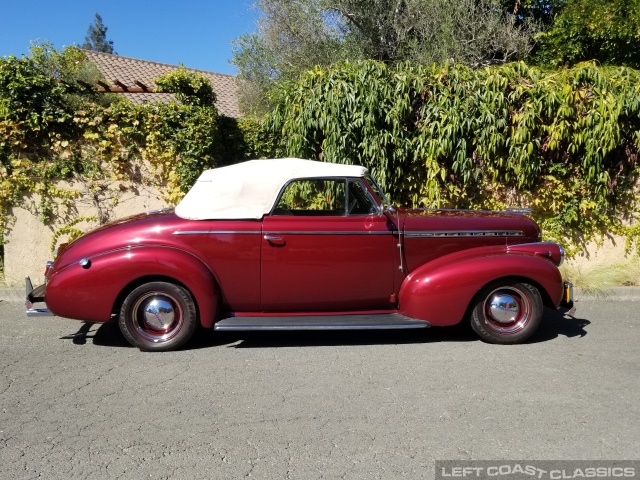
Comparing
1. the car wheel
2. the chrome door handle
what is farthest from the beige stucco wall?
the car wheel

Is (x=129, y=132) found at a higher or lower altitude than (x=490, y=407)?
higher

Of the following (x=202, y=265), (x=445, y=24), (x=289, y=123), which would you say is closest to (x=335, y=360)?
(x=202, y=265)

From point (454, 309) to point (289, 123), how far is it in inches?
160

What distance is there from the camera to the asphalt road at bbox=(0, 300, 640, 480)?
346 cm

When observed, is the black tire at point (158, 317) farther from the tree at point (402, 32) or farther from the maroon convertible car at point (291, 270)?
the tree at point (402, 32)

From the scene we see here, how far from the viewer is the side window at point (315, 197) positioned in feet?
18.7

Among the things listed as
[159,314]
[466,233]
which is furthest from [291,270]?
[466,233]

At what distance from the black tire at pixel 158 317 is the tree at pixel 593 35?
31.2ft

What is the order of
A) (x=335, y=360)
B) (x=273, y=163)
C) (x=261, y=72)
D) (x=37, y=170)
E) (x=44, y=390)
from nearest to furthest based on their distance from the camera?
(x=44, y=390) → (x=335, y=360) → (x=273, y=163) → (x=37, y=170) → (x=261, y=72)

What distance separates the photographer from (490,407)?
4.16 m

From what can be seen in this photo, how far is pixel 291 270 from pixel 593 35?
933cm

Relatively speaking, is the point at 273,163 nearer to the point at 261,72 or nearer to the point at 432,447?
the point at 432,447

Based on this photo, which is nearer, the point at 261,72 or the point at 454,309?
the point at 454,309

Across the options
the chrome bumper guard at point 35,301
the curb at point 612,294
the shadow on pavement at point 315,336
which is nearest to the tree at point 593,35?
the curb at point 612,294
